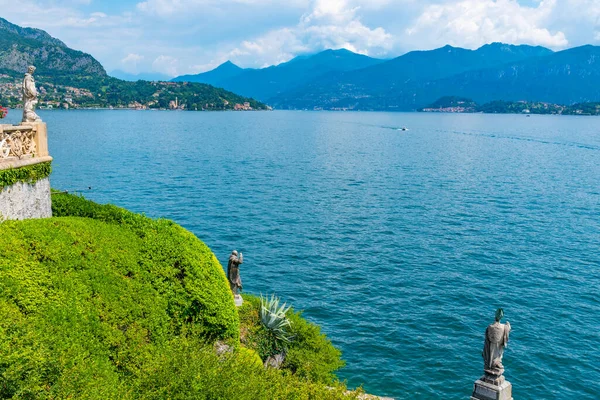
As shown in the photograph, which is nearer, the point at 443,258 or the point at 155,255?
the point at 155,255

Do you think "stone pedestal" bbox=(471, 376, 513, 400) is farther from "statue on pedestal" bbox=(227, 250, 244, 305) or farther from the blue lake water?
"statue on pedestal" bbox=(227, 250, 244, 305)

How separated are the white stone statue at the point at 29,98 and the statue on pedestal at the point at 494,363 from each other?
17.3 m

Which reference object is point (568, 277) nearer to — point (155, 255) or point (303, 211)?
point (303, 211)

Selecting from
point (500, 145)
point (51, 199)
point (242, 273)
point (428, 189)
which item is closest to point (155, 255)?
point (51, 199)

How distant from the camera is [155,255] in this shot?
15547mm

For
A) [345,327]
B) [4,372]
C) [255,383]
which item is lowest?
[345,327]

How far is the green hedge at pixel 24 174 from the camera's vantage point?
14.8m

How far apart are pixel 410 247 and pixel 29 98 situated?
96.2ft

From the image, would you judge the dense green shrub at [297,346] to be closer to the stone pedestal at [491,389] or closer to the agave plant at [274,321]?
the agave plant at [274,321]

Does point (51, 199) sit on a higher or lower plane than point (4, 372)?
higher

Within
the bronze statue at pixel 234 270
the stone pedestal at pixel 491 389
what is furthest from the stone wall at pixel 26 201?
the stone pedestal at pixel 491 389

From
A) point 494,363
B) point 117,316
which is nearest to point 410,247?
point 494,363

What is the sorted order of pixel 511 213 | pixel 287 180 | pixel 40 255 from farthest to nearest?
pixel 287 180 < pixel 511 213 < pixel 40 255

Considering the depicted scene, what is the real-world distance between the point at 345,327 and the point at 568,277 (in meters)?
17.5
